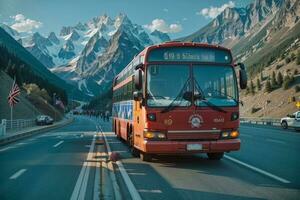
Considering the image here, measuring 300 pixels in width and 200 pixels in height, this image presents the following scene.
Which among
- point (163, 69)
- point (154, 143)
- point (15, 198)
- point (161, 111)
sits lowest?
point (15, 198)

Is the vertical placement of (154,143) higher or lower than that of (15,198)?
higher

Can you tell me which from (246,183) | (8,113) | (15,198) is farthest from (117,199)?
(8,113)

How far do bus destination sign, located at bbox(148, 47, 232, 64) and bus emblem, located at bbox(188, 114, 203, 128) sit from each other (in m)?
1.64

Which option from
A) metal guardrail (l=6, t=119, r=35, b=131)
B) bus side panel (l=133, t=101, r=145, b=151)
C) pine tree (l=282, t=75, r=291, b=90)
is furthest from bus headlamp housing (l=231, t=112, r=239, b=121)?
pine tree (l=282, t=75, r=291, b=90)

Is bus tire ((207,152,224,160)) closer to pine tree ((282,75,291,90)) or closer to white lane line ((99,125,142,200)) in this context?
white lane line ((99,125,142,200))

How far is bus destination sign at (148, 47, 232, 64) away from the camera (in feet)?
40.4

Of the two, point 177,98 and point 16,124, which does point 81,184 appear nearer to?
point 177,98

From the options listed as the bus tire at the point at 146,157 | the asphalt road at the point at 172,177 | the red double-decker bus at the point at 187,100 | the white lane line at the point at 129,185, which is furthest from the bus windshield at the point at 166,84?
the bus tire at the point at 146,157

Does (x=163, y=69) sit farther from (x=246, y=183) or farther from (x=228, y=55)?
(x=246, y=183)

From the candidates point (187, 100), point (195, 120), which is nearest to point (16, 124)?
point (187, 100)

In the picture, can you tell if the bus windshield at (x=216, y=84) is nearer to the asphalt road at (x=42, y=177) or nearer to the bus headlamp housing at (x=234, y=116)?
the bus headlamp housing at (x=234, y=116)

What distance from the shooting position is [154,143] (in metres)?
11.7

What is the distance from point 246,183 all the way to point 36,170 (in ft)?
19.5

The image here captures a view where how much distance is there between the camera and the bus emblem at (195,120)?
11.7 m
